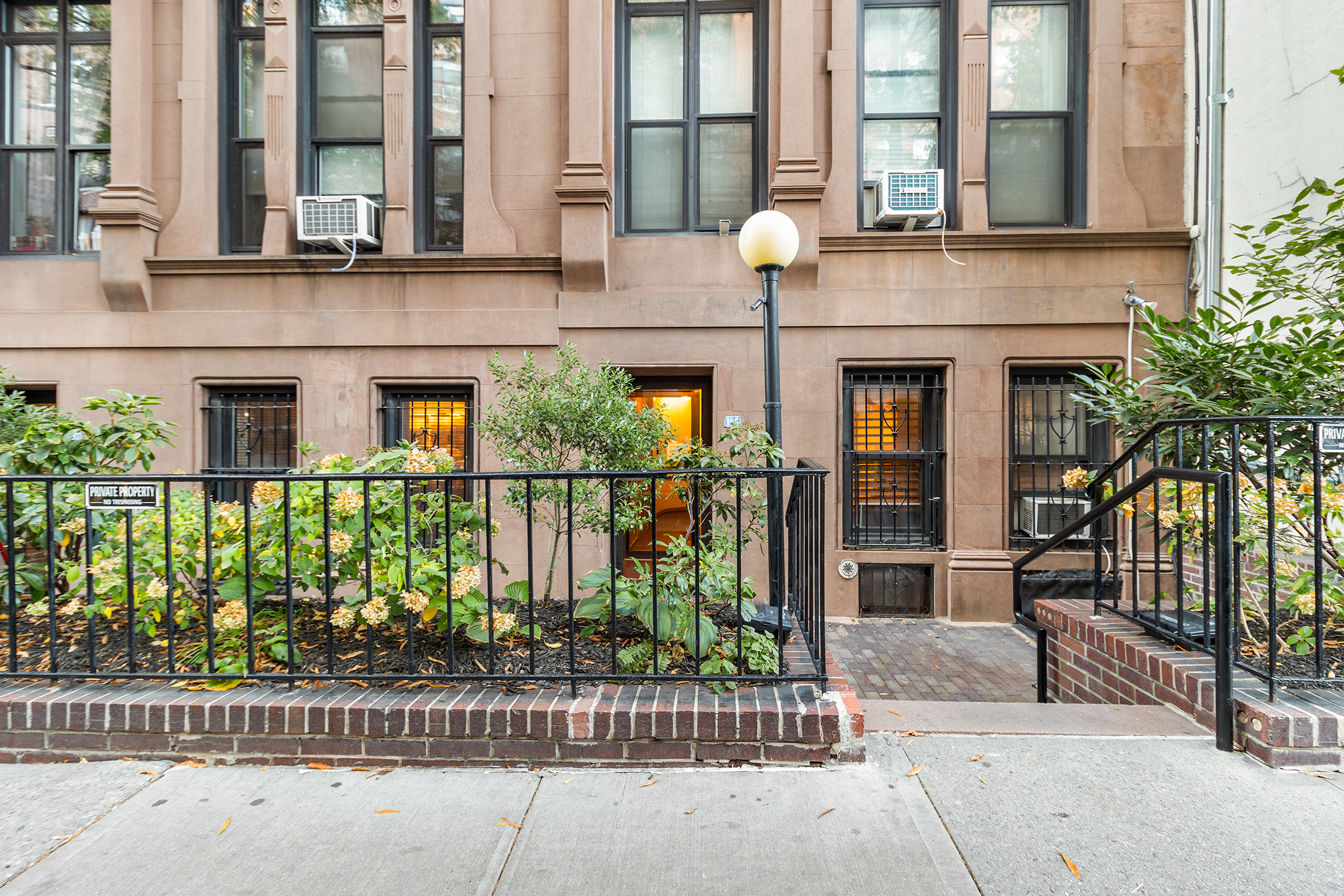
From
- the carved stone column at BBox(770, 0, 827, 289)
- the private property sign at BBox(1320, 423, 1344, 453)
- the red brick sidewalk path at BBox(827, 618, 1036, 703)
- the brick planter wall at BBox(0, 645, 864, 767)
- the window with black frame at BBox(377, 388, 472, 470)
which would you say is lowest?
the red brick sidewalk path at BBox(827, 618, 1036, 703)

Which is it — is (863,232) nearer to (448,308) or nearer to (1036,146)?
(1036,146)

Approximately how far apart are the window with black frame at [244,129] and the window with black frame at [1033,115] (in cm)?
818

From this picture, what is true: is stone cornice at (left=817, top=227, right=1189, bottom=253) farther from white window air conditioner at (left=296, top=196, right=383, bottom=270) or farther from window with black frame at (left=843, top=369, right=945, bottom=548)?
white window air conditioner at (left=296, top=196, right=383, bottom=270)

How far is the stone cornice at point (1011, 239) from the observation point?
21.0 feet

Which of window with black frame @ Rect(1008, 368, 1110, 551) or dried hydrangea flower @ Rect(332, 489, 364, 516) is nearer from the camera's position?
dried hydrangea flower @ Rect(332, 489, 364, 516)

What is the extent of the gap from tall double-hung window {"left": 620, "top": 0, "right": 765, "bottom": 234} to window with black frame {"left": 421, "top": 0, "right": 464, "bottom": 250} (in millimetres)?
1853

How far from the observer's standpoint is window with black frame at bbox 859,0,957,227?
22.6 ft

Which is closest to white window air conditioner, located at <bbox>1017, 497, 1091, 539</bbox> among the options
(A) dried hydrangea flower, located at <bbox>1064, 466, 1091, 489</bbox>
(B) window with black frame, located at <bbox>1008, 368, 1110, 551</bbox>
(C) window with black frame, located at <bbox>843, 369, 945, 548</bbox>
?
(B) window with black frame, located at <bbox>1008, 368, 1110, 551</bbox>

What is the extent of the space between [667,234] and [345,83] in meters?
4.08

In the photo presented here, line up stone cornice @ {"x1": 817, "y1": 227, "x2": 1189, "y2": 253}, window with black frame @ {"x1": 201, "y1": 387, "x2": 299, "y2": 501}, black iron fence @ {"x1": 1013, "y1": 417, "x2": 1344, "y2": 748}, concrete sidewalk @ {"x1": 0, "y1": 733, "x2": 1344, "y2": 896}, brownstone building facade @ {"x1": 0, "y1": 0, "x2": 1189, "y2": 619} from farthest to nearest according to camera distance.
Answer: window with black frame @ {"x1": 201, "y1": 387, "x2": 299, "y2": 501}, brownstone building facade @ {"x1": 0, "y1": 0, "x2": 1189, "y2": 619}, stone cornice @ {"x1": 817, "y1": 227, "x2": 1189, "y2": 253}, black iron fence @ {"x1": 1013, "y1": 417, "x2": 1344, "y2": 748}, concrete sidewalk @ {"x1": 0, "y1": 733, "x2": 1344, "y2": 896}

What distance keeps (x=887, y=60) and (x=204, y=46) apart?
7430 mm

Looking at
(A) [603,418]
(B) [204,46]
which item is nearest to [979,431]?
(A) [603,418]

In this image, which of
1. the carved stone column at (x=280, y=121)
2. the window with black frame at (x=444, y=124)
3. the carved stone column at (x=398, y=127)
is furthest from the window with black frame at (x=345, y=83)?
the window with black frame at (x=444, y=124)

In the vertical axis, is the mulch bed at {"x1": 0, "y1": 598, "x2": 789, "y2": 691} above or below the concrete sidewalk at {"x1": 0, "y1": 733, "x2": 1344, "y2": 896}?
above
